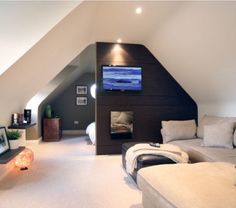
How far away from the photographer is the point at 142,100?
18.2 ft

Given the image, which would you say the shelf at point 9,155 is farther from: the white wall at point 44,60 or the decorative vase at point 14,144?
the white wall at point 44,60

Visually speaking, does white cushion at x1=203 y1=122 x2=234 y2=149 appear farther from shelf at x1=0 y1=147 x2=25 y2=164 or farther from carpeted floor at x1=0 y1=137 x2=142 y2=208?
shelf at x1=0 y1=147 x2=25 y2=164

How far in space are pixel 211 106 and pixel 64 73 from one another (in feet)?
13.6

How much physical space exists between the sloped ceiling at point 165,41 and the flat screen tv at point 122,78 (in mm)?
653

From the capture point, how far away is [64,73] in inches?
267

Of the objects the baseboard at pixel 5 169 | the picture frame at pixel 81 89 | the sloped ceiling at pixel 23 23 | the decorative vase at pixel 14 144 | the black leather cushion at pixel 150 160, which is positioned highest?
the sloped ceiling at pixel 23 23

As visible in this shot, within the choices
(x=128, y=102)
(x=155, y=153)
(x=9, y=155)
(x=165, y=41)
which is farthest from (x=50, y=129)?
(x=155, y=153)

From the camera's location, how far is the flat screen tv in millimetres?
5320

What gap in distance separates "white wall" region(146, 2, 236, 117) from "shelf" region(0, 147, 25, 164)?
3.36m

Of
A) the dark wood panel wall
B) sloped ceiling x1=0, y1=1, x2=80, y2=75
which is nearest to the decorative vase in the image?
sloped ceiling x1=0, y1=1, x2=80, y2=75

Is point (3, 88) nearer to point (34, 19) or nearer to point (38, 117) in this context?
point (34, 19)

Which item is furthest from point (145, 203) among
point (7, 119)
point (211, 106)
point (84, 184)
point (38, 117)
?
point (38, 117)

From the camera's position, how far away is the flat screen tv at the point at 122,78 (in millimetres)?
5320

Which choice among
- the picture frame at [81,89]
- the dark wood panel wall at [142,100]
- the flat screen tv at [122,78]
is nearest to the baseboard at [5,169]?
the dark wood panel wall at [142,100]
